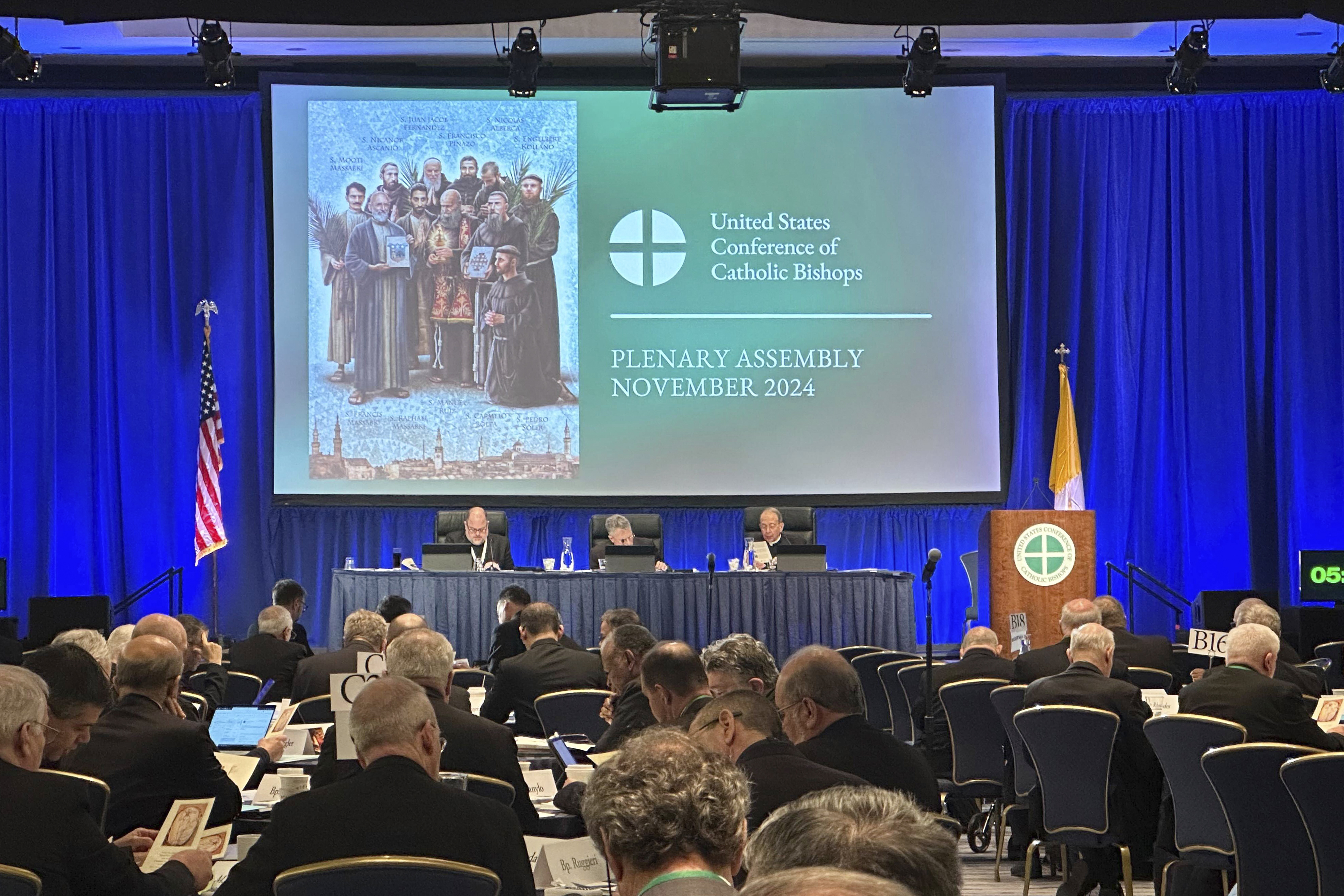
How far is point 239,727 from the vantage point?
5.21 m

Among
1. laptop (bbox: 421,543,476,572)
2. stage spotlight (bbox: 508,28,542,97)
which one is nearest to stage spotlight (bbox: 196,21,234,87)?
stage spotlight (bbox: 508,28,542,97)

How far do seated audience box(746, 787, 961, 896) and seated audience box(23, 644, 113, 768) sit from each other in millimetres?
2705

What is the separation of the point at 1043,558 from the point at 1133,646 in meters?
3.94

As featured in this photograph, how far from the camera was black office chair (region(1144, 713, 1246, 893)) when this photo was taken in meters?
5.32

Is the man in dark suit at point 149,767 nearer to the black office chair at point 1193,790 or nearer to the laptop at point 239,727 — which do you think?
the laptop at point 239,727

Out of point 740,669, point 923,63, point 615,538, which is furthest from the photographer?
point 923,63

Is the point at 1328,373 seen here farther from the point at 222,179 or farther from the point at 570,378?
the point at 222,179

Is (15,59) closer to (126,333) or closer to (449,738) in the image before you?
(126,333)

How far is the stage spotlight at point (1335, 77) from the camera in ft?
40.4

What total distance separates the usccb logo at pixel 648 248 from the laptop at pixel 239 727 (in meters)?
8.79

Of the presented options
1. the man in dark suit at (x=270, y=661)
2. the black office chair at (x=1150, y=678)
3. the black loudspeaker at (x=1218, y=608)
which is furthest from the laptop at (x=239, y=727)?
the black loudspeaker at (x=1218, y=608)

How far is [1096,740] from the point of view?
19.6 feet

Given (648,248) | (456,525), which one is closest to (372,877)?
(456,525)

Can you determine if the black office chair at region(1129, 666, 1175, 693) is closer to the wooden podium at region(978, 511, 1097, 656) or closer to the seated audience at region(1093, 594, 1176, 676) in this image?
the seated audience at region(1093, 594, 1176, 676)
